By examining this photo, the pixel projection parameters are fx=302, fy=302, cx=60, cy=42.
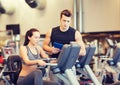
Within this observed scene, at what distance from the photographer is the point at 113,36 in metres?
7.33

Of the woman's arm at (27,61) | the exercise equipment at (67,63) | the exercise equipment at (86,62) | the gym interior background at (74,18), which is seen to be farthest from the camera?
the gym interior background at (74,18)

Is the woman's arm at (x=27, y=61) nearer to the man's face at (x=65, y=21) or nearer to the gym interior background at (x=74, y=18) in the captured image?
the man's face at (x=65, y=21)

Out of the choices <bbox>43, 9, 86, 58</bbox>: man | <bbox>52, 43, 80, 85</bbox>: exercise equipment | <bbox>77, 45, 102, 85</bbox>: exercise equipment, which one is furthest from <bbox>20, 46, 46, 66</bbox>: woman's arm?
<bbox>77, 45, 102, 85</bbox>: exercise equipment

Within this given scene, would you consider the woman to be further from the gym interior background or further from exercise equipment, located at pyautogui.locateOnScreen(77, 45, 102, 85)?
the gym interior background

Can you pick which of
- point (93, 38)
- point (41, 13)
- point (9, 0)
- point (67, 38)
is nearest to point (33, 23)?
point (41, 13)

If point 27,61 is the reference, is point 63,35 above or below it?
above

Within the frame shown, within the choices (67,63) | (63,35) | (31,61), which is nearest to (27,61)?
(31,61)

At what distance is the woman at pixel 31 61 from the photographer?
3.11 m

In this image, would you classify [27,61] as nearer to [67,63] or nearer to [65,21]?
[67,63]

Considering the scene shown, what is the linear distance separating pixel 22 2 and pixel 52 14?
4.80 ft

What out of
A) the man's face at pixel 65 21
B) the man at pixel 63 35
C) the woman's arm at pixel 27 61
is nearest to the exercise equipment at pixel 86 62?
the man at pixel 63 35

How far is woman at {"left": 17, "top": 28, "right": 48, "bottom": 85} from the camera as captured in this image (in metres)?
3.11

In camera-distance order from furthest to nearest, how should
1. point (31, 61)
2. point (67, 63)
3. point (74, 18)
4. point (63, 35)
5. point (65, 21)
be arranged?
1. point (74, 18)
2. point (63, 35)
3. point (65, 21)
4. point (31, 61)
5. point (67, 63)

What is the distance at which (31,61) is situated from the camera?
3.30 meters
